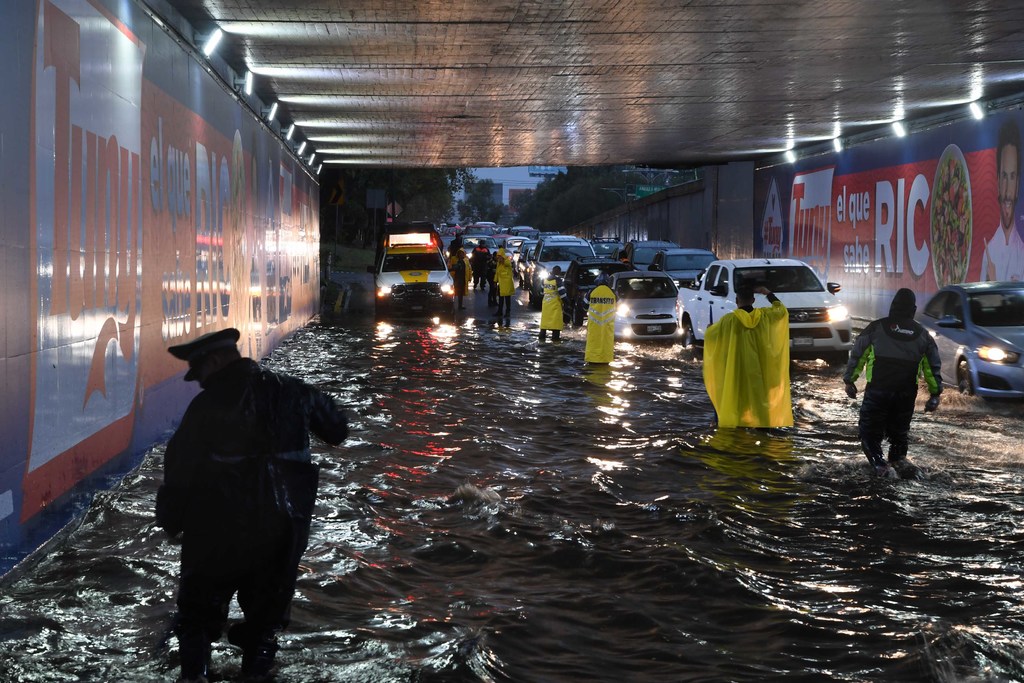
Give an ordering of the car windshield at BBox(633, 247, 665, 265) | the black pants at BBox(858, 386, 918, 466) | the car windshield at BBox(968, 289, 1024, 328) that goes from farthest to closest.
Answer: the car windshield at BBox(633, 247, 665, 265) < the car windshield at BBox(968, 289, 1024, 328) < the black pants at BBox(858, 386, 918, 466)

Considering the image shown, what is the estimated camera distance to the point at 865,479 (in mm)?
10078

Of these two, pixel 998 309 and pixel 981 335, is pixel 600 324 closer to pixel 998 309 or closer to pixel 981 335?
pixel 998 309

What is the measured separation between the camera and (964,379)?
14.5 meters

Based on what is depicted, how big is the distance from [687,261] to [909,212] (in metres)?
5.36

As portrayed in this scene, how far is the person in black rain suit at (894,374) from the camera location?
9.80 meters

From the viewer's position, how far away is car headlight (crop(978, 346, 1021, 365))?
546 inches

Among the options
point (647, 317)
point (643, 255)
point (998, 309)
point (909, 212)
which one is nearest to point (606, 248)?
point (643, 255)

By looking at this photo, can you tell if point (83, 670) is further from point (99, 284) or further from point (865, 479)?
point (865, 479)

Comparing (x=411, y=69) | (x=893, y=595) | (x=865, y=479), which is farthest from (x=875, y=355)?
(x=411, y=69)

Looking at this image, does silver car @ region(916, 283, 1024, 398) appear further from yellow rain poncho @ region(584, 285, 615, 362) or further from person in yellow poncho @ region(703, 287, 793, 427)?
yellow rain poncho @ region(584, 285, 615, 362)

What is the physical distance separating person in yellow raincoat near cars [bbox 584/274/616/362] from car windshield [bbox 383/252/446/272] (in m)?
11.5

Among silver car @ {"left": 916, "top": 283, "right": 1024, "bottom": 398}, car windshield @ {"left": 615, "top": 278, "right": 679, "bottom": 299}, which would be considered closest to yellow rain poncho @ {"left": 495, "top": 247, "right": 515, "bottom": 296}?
car windshield @ {"left": 615, "top": 278, "right": 679, "bottom": 299}

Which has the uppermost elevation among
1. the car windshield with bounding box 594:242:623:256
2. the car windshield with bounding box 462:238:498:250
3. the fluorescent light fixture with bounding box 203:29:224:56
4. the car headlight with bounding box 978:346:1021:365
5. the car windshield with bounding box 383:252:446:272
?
the fluorescent light fixture with bounding box 203:29:224:56

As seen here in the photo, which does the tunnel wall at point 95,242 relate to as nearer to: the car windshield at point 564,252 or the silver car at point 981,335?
the silver car at point 981,335
